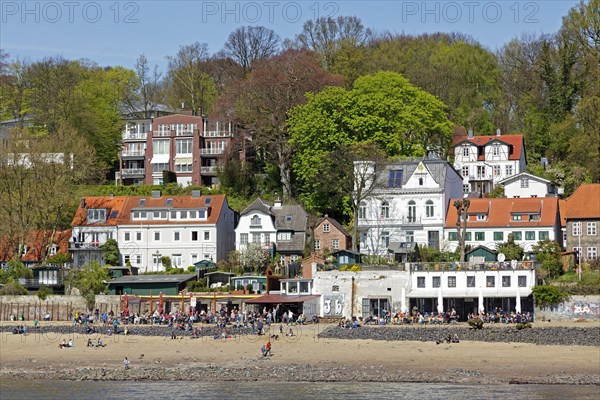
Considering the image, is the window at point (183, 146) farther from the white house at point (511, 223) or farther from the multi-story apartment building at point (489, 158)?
the white house at point (511, 223)

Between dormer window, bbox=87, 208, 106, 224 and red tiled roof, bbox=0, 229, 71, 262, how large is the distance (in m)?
2.50

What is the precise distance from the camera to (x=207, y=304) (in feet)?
238

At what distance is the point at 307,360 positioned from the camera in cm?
5569

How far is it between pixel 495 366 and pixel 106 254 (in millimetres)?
38071

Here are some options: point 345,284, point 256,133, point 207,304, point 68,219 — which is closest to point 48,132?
point 68,219

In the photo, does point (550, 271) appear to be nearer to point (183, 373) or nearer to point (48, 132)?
point (183, 373)

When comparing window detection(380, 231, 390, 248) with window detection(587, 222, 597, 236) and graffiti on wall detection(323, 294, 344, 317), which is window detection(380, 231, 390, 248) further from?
window detection(587, 222, 597, 236)

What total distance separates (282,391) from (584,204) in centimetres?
3440

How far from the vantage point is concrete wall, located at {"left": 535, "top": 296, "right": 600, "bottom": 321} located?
6569 cm

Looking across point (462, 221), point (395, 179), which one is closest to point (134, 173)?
point (395, 179)

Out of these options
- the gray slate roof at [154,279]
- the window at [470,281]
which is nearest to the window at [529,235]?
the window at [470,281]

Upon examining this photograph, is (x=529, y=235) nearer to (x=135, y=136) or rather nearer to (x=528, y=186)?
(x=528, y=186)

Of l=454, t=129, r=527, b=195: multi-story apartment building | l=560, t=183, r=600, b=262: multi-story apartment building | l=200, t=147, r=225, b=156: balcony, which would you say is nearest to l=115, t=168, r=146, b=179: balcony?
l=200, t=147, r=225, b=156: balcony

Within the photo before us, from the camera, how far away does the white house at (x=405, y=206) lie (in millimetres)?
79438
